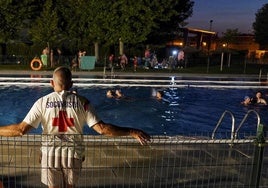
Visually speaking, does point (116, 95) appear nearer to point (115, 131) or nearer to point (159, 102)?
point (159, 102)

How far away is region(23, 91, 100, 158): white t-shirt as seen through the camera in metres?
4.05

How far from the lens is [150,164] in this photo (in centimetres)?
704

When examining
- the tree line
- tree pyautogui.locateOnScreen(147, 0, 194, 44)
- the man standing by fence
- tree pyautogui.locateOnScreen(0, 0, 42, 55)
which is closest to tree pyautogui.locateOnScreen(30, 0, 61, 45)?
the tree line

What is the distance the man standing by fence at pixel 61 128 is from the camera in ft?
13.3

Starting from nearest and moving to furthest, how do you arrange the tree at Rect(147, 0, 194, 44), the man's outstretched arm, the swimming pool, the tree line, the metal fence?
the man's outstretched arm
the metal fence
the swimming pool
the tree line
the tree at Rect(147, 0, 194, 44)

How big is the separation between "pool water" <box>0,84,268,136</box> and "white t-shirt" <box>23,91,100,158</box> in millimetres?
8272

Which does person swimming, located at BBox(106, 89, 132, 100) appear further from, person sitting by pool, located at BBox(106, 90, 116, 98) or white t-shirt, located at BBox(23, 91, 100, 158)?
white t-shirt, located at BBox(23, 91, 100, 158)

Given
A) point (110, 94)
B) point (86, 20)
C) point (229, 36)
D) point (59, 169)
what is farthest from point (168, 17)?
point (229, 36)

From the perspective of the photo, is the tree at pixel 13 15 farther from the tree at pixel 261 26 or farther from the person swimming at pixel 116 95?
the tree at pixel 261 26

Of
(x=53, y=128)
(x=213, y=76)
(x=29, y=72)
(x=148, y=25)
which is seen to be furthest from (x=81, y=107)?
(x=148, y=25)

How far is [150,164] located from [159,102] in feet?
38.4

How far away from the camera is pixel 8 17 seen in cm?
3170

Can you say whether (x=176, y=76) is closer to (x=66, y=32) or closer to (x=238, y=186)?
(x=66, y=32)

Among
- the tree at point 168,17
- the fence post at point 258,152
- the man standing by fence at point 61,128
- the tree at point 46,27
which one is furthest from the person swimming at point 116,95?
the tree at point 168,17
